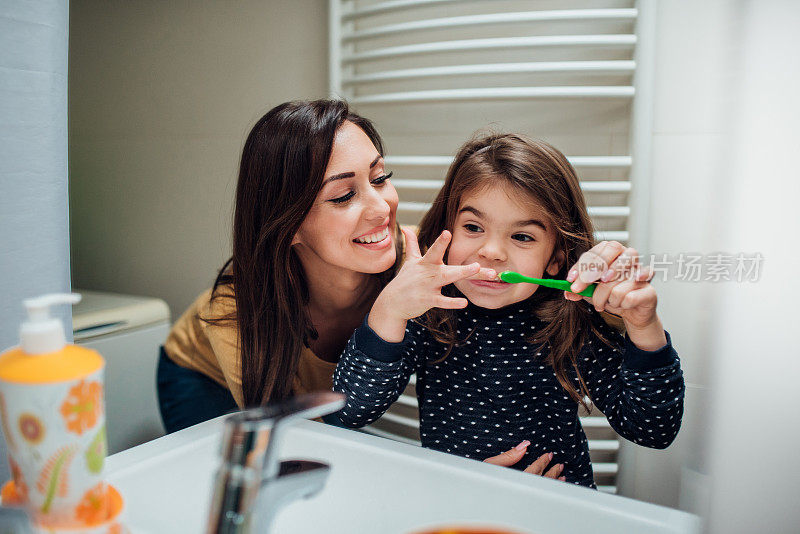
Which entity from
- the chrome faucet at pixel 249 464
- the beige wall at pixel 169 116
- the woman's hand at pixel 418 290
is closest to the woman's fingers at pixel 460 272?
the woman's hand at pixel 418 290

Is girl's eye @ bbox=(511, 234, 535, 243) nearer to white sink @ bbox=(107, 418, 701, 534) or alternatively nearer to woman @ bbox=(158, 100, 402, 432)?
→ woman @ bbox=(158, 100, 402, 432)

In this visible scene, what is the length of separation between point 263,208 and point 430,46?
50 centimetres

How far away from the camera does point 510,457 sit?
83cm

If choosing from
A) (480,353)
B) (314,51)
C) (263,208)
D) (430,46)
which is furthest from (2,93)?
(314,51)

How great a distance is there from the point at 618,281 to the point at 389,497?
0.35 m

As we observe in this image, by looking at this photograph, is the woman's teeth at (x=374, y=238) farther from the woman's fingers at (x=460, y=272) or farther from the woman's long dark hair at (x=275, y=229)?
the woman's fingers at (x=460, y=272)

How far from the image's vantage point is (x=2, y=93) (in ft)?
1.94

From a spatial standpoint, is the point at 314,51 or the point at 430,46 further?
the point at 314,51

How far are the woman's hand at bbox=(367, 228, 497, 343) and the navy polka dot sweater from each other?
0.08 ft

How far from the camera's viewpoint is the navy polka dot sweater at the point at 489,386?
0.81 metres

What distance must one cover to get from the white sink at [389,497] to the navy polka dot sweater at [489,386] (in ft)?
0.46

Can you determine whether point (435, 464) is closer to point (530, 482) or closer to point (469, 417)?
point (530, 482)

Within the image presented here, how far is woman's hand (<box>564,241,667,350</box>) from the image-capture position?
26.2 inches

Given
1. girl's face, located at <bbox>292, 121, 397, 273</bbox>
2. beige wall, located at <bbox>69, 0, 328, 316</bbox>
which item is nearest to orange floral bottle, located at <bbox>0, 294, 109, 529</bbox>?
girl's face, located at <bbox>292, 121, 397, 273</bbox>
